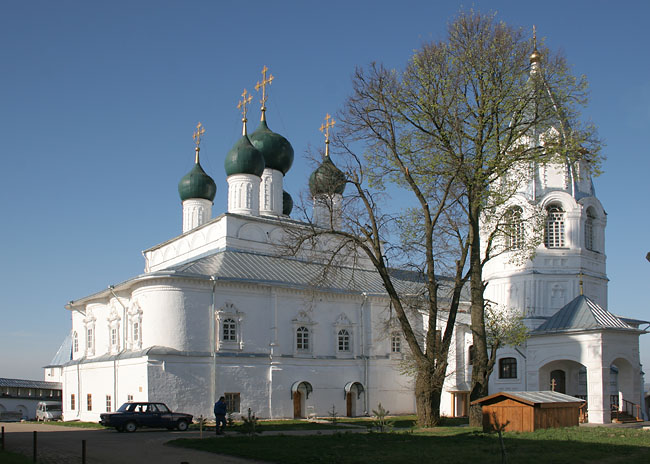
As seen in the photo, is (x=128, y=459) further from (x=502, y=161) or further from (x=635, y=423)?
(x=635, y=423)

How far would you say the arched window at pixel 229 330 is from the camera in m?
24.0

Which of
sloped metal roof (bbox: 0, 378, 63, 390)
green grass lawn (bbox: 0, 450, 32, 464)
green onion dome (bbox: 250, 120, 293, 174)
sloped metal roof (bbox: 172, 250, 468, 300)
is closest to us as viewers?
green grass lawn (bbox: 0, 450, 32, 464)

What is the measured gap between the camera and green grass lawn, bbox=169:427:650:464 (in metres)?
11.4

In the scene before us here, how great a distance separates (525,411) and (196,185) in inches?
823

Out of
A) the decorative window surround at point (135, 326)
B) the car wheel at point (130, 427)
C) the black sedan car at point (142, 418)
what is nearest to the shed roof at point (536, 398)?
the black sedan car at point (142, 418)

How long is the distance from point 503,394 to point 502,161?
581cm

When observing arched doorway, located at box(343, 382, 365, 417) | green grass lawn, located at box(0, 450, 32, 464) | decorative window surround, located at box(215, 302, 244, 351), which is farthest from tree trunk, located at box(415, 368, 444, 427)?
green grass lawn, located at box(0, 450, 32, 464)

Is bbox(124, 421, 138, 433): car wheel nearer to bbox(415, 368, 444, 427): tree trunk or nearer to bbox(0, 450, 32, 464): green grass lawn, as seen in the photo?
bbox(0, 450, 32, 464): green grass lawn

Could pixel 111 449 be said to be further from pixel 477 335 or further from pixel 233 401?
pixel 233 401

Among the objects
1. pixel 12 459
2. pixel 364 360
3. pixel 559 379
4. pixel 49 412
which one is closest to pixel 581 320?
pixel 559 379

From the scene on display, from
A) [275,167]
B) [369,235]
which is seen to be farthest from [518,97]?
[275,167]

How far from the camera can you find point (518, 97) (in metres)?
17.8

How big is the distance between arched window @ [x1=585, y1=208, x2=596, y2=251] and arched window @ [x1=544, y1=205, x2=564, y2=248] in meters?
1.22

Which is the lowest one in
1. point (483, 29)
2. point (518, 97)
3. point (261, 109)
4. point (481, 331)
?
point (481, 331)
